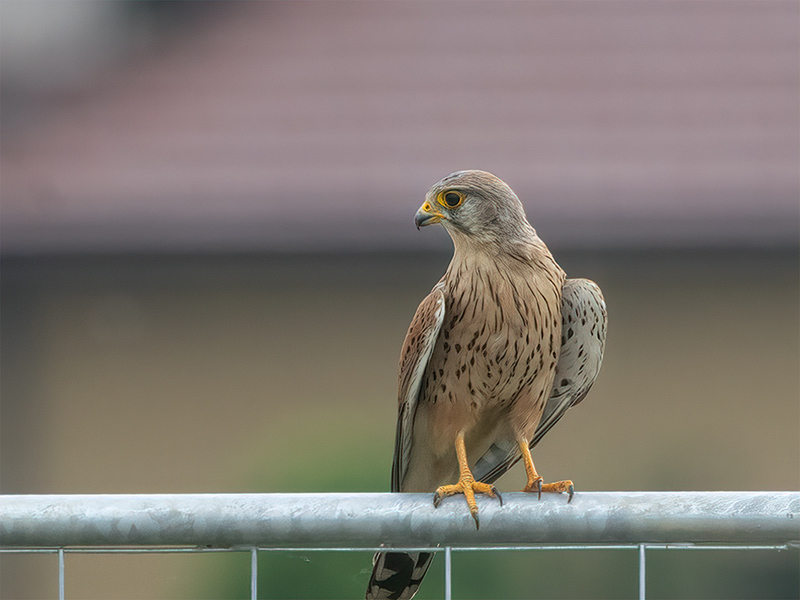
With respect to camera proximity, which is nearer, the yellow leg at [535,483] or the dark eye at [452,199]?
the yellow leg at [535,483]

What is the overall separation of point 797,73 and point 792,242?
43.3 inches

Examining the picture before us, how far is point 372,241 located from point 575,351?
10.2ft

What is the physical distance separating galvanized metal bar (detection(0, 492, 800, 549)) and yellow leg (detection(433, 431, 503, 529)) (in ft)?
0.10

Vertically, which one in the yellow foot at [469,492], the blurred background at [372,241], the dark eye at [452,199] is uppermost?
the blurred background at [372,241]

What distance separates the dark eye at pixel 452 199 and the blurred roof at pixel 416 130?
307cm

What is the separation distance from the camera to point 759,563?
18.4ft

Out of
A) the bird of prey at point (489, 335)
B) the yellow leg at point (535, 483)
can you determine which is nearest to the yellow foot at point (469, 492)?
the yellow leg at point (535, 483)

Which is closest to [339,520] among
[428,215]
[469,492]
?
[469,492]

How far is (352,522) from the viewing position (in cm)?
162

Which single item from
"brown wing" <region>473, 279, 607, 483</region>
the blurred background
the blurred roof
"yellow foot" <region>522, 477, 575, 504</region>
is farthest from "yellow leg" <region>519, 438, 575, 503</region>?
the blurred roof

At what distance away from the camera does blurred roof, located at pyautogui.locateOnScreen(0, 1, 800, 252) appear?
19.3 feet

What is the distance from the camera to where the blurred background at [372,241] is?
5.90 meters

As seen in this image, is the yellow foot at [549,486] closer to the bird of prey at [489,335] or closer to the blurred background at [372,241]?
the bird of prey at [489,335]

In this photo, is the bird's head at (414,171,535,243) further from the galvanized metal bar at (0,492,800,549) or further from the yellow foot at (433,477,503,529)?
the galvanized metal bar at (0,492,800,549)
